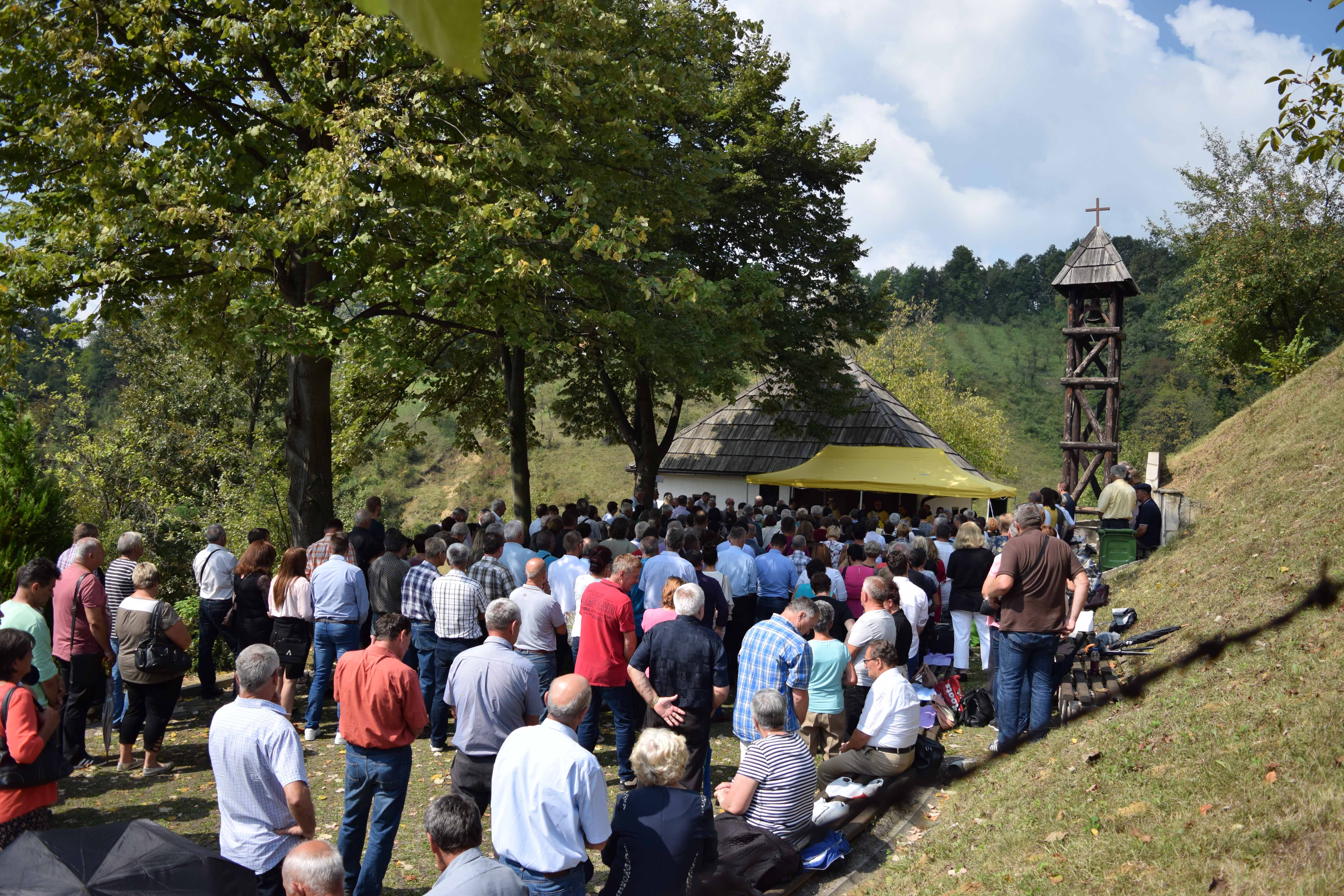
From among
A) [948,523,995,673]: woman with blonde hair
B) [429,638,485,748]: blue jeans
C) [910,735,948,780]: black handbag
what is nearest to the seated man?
[910,735,948,780]: black handbag

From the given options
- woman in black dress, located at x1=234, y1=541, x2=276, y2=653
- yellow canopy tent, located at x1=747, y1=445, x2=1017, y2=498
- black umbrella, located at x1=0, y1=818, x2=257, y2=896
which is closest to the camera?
black umbrella, located at x1=0, y1=818, x2=257, y2=896

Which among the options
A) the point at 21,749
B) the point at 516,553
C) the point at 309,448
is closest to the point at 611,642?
the point at 516,553

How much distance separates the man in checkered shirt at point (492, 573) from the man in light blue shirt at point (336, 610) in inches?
38.4

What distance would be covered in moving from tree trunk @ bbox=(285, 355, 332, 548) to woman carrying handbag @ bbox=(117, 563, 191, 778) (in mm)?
3985

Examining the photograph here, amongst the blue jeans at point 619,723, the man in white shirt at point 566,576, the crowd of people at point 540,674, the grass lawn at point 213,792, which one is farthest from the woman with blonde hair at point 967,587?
the blue jeans at point 619,723

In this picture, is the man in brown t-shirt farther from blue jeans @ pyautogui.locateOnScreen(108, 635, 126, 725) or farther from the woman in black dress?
blue jeans @ pyautogui.locateOnScreen(108, 635, 126, 725)

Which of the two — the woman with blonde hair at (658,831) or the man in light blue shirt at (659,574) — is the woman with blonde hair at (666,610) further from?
the woman with blonde hair at (658,831)

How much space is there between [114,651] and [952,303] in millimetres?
90293

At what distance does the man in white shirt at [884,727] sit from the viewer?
6480mm

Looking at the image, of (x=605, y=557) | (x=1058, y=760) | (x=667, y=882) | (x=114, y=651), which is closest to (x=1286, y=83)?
(x=1058, y=760)

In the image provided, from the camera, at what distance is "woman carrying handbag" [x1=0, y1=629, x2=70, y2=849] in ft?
14.5

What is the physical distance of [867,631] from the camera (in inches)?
286

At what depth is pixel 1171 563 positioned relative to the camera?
11.6 meters

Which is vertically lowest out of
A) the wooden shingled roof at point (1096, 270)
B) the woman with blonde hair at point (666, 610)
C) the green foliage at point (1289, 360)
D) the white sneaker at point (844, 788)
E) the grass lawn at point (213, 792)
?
the grass lawn at point (213, 792)
